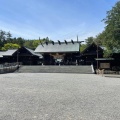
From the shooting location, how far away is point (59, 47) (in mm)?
49531

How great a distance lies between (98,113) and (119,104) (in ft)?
7.11

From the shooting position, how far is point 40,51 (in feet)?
160

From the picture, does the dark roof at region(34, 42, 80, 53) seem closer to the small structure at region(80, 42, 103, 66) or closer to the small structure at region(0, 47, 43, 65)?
the small structure at region(0, 47, 43, 65)

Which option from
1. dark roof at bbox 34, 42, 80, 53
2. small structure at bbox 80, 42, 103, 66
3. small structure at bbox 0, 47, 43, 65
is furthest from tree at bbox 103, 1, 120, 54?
small structure at bbox 0, 47, 43, 65

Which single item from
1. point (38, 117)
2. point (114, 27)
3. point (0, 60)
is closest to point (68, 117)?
point (38, 117)

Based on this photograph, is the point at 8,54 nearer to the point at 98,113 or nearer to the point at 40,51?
the point at 40,51

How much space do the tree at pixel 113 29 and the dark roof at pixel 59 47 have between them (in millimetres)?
12647

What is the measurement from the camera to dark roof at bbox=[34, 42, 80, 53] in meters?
47.5

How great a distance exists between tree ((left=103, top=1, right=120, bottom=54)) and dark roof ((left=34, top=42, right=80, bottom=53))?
12.6 m

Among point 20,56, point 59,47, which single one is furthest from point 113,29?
point 20,56

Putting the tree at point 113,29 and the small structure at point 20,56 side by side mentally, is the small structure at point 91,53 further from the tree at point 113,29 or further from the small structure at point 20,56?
the small structure at point 20,56

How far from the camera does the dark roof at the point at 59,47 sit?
47484mm

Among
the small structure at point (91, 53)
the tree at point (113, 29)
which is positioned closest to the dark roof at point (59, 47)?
the small structure at point (91, 53)

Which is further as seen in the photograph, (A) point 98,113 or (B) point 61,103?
(B) point 61,103
